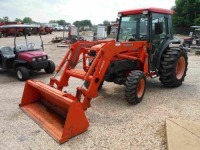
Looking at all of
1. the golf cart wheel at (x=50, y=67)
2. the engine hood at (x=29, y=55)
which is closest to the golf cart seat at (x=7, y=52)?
the engine hood at (x=29, y=55)

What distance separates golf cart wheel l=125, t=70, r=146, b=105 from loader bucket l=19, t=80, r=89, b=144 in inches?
54.0

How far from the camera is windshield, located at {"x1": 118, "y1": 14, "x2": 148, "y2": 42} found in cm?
624

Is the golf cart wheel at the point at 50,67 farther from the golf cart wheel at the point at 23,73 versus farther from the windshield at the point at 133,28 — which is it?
the windshield at the point at 133,28

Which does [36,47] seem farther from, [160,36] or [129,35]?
[160,36]

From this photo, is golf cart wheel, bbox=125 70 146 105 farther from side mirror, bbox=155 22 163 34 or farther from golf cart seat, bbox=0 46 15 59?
golf cart seat, bbox=0 46 15 59

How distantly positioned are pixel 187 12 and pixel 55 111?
36210 mm

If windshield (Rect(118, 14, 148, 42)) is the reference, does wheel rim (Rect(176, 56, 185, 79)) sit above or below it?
below

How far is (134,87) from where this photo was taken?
527 centimetres

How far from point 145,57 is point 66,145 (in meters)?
3.14

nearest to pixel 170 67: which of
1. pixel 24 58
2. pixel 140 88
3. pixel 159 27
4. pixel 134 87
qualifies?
pixel 159 27

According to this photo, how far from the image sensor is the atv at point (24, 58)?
8.21 m

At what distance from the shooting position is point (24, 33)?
922cm

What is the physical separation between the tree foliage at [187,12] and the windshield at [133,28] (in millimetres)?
31614

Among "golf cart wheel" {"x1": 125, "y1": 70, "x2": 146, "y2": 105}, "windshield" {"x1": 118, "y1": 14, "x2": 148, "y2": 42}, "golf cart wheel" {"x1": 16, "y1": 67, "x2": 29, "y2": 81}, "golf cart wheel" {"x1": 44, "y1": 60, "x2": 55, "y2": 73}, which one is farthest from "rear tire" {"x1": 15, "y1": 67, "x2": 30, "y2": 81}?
"golf cart wheel" {"x1": 125, "y1": 70, "x2": 146, "y2": 105}
